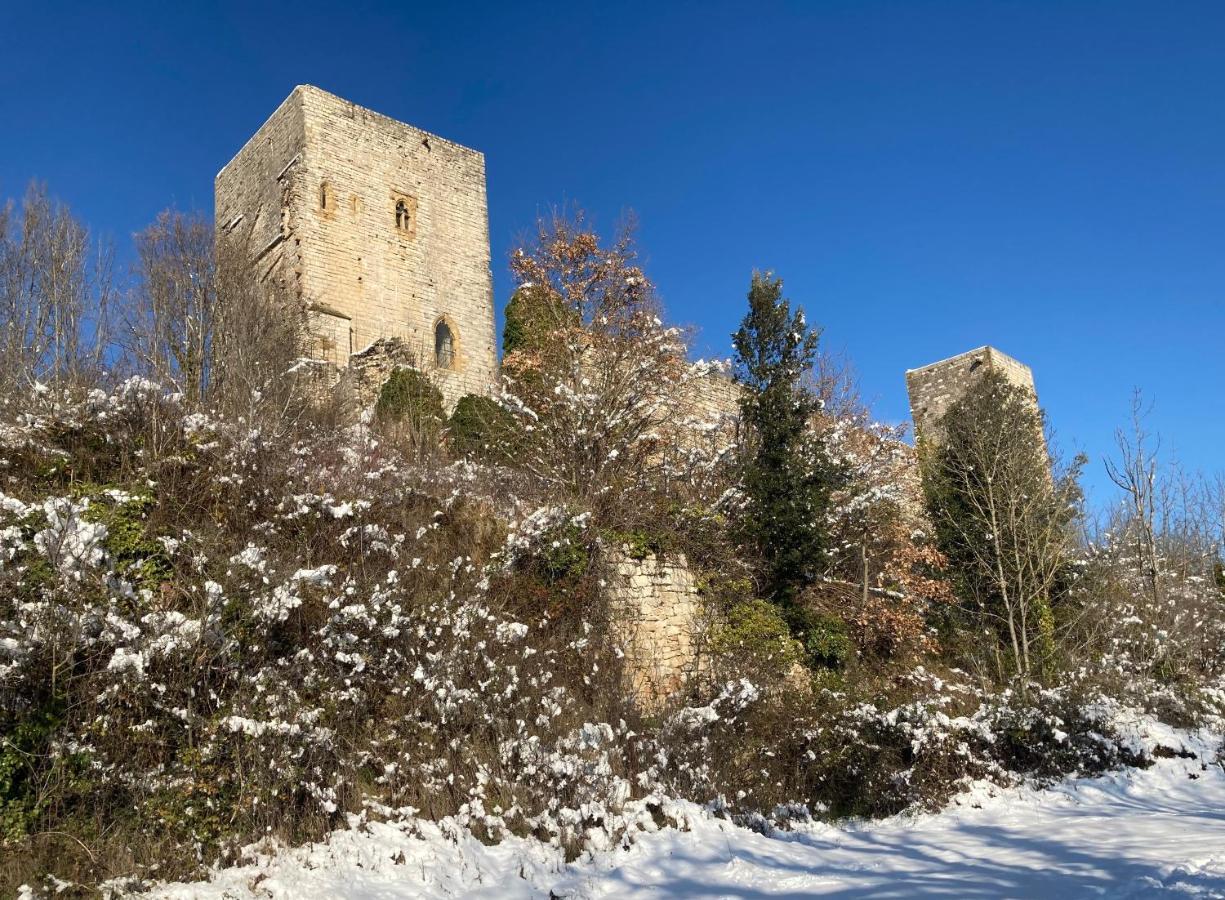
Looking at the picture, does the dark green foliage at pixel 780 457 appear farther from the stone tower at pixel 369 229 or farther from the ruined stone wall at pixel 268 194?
the ruined stone wall at pixel 268 194

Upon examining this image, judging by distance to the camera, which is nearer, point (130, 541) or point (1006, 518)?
point (130, 541)

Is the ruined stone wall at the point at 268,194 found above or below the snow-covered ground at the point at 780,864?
above

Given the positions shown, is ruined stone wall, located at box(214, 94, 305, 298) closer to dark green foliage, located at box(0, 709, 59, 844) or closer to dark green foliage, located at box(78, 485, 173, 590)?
dark green foliage, located at box(78, 485, 173, 590)

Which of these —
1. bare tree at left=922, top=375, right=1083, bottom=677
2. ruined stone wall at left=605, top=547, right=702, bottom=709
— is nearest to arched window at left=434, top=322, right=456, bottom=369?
ruined stone wall at left=605, top=547, right=702, bottom=709

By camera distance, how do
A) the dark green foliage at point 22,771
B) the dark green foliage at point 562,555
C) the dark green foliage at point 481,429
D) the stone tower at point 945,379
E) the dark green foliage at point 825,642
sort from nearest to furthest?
the dark green foliage at point 22,771 < the dark green foliage at point 562,555 < the dark green foliage at point 825,642 < the dark green foliage at point 481,429 < the stone tower at point 945,379

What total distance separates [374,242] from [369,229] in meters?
0.31

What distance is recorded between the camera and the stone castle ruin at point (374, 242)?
17031mm

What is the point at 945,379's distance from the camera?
921 inches

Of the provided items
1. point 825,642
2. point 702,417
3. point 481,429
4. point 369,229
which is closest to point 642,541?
point 825,642

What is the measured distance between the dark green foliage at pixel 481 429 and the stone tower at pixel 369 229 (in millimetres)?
2019

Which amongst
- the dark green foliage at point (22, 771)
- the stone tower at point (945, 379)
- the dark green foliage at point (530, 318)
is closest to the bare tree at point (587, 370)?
the dark green foliage at point (530, 318)

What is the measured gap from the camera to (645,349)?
591 inches

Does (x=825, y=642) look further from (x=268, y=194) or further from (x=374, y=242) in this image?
(x=268, y=194)

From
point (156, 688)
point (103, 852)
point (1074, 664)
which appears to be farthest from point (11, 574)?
point (1074, 664)
